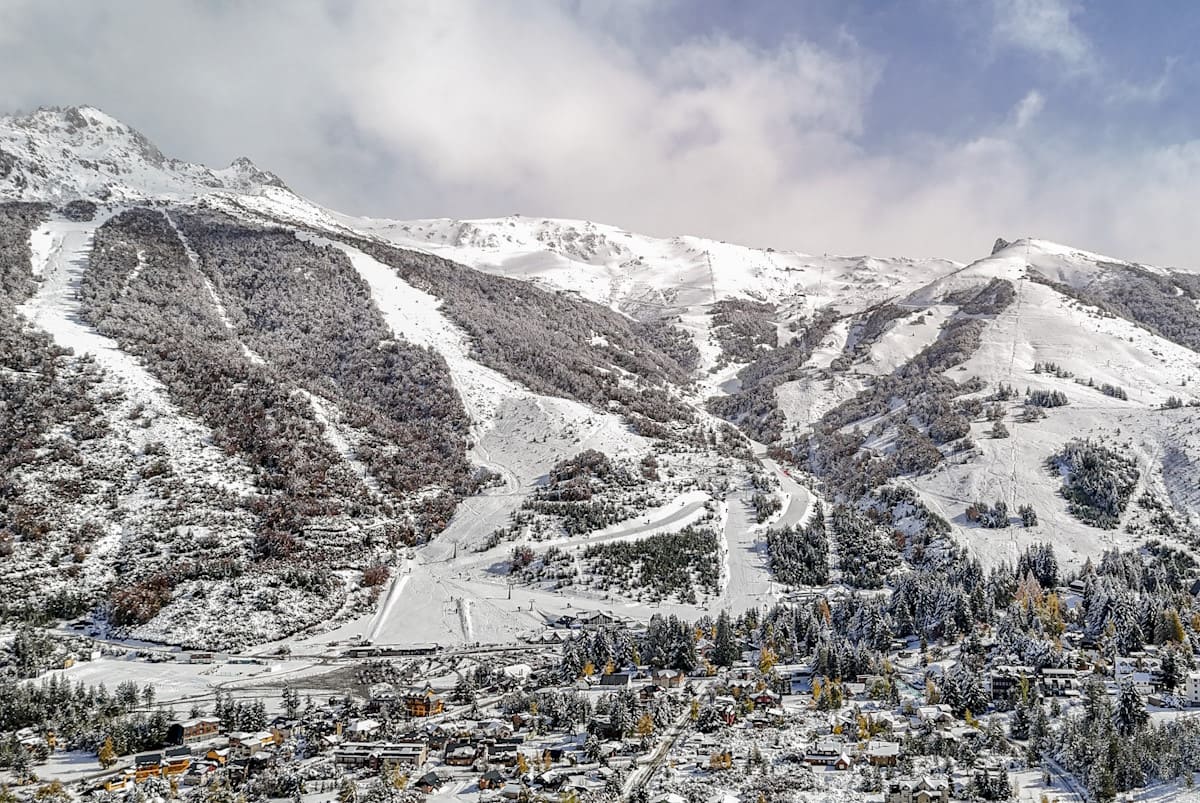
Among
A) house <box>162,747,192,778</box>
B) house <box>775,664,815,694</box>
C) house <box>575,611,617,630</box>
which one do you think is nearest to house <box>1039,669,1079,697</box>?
house <box>775,664,815,694</box>

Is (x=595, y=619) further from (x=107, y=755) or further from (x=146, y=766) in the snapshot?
(x=107, y=755)

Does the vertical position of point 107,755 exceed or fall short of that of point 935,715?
it falls short

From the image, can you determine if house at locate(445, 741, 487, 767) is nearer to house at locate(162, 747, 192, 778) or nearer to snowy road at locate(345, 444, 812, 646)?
house at locate(162, 747, 192, 778)

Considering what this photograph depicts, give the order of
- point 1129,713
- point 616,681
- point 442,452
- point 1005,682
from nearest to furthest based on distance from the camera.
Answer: point 1129,713
point 1005,682
point 616,681
point 442,452

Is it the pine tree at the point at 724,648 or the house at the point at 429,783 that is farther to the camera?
the pine tree at the point at 724,648

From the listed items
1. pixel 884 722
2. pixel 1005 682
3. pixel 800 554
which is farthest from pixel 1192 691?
pixel 800 554

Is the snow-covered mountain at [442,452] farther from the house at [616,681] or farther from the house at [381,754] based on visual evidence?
the house at [381,754]

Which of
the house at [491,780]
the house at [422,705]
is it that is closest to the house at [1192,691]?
the house at [491,780]

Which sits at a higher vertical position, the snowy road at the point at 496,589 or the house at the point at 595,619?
the snowy road at the point at 496,589
